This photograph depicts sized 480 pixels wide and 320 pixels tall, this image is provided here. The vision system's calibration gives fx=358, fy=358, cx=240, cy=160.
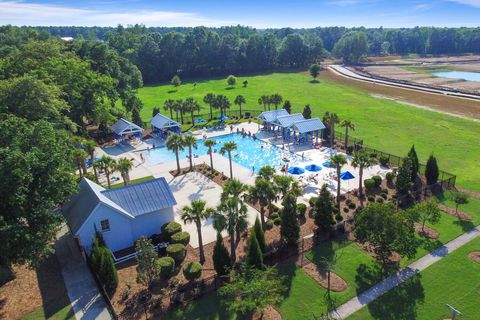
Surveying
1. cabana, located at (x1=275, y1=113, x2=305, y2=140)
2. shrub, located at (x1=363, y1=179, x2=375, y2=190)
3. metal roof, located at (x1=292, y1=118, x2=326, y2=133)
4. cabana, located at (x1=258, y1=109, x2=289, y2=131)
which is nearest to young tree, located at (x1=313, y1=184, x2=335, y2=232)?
shrub, located at (x1=363, y1=179, x2=375, y2=190)

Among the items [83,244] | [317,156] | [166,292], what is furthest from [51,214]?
[317,156]

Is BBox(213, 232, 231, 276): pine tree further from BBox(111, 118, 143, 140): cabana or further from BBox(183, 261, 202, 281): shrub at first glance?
BBox(111, 118, 143, 140): cabana

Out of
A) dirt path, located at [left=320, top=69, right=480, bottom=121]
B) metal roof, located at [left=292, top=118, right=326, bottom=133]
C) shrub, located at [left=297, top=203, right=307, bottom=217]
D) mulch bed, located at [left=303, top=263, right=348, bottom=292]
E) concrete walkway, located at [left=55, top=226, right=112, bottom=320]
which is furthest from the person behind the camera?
dirt path, located at [left=320, top=69, right=480, bottom=121]

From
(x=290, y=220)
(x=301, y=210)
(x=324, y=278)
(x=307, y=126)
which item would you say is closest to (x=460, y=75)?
(x=307, y=126)

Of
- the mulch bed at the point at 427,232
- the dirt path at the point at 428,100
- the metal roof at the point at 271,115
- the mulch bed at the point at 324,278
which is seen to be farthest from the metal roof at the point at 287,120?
the dirt path at the point at 428,100

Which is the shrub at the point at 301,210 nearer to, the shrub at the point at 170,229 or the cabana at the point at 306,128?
the shrub at the point at 170,229
